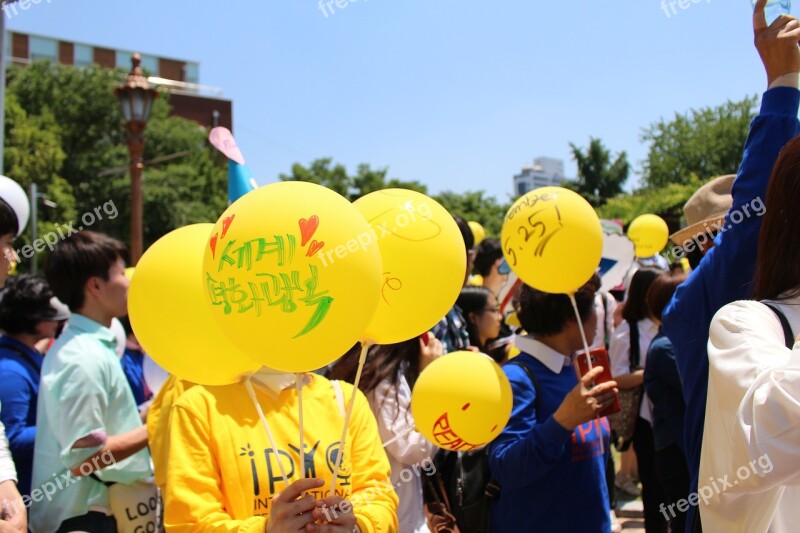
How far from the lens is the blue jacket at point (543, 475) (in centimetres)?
250

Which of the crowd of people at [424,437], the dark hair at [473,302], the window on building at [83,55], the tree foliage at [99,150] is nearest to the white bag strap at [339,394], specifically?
the crowd of people at [424,437]

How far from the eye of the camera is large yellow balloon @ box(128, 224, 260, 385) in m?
1.82

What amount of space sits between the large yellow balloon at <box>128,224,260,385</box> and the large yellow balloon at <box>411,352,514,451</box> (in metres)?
0.77

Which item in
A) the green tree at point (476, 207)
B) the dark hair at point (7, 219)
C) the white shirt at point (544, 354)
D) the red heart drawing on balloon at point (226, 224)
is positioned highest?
the red heart drawing on balloon at point (226, 224)

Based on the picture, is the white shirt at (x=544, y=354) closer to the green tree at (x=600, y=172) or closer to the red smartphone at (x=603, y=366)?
the red smartphone at (x=603, y=366)

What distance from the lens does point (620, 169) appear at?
1670 inches

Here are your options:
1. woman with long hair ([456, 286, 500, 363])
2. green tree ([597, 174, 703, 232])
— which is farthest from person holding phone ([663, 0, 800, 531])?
green tree ([597, 174, 703, 232])

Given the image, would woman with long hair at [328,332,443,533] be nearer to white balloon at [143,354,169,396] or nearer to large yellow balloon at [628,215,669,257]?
white balloon at [143,354,169,396]

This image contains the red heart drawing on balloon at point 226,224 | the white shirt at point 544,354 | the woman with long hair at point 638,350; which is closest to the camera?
the red heart drawing on balloon at point 226,224

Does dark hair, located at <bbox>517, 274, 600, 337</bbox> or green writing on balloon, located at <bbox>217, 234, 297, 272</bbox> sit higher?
green writing on balloon, located at <bbox>217, 234, 297, 272</bbox>

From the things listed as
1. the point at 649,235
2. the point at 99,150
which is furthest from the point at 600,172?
the point at 649,235

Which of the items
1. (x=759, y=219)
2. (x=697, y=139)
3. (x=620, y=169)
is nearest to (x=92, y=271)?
(x=759, y=219)

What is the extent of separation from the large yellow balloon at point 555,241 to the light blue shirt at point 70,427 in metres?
1.75

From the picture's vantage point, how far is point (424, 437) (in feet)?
9.75
